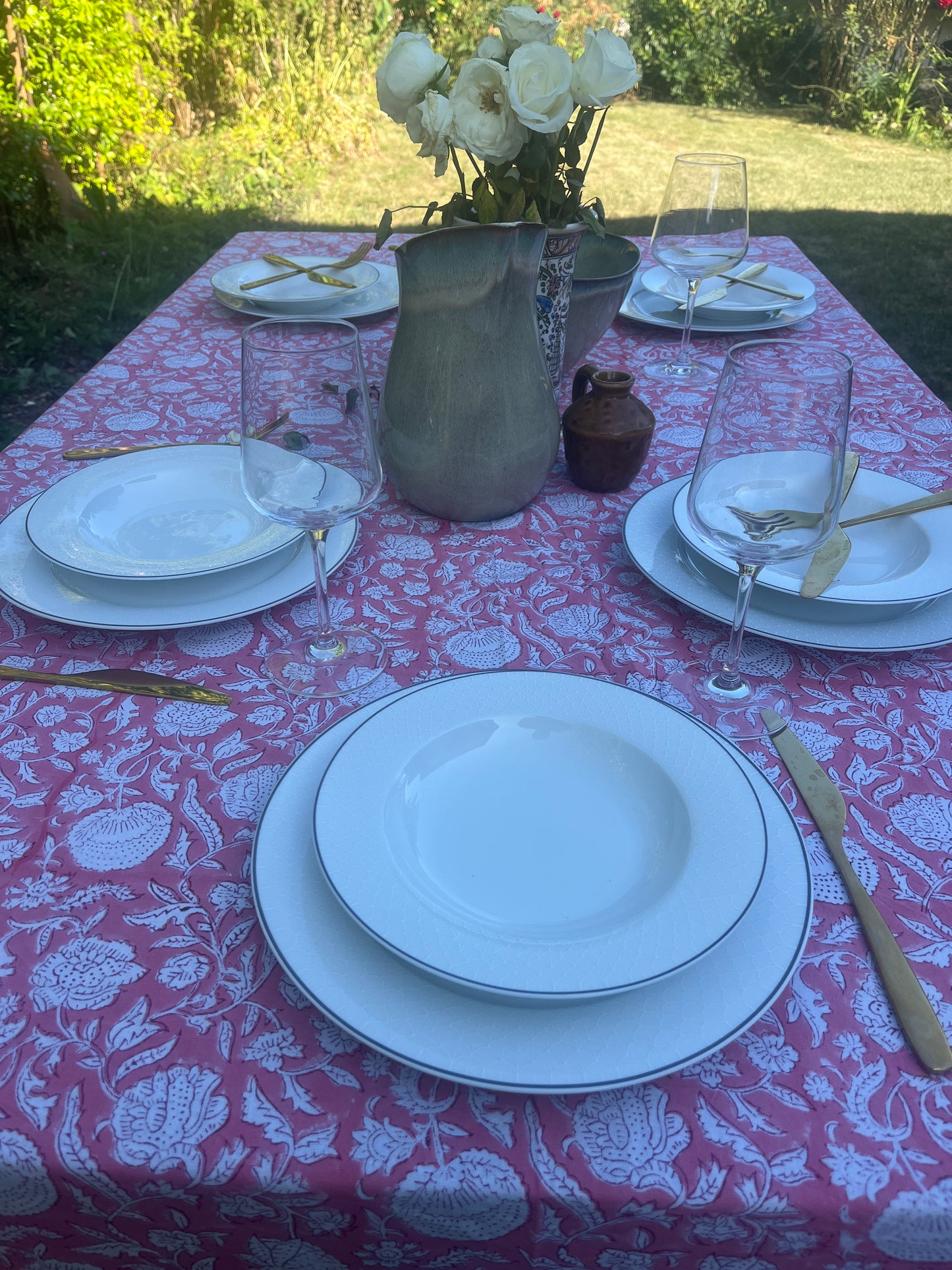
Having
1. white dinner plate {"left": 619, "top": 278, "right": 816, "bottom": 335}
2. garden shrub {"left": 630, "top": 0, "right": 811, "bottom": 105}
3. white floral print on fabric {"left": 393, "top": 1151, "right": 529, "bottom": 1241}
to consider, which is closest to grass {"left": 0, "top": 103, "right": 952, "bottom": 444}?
garden shrub {"left": 630, "top": 0, "right": 811, "bottom": 105}

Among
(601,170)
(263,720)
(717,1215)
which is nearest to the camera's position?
(717,1215)

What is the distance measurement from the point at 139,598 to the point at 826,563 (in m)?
0.58

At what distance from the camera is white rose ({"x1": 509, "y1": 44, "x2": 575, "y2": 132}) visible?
2.75ft

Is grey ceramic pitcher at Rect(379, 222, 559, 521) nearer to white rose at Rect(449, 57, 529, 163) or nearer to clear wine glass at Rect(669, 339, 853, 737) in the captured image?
white rose at Rect(449, 57, 529, 163)

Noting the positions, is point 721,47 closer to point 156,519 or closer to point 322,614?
point 156,519

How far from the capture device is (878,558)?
0.85 metres

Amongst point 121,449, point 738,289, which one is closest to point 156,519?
point 121,449

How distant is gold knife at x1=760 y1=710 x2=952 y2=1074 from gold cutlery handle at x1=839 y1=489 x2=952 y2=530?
26cm

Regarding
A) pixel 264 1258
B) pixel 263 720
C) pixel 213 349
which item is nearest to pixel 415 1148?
pixel 264 1258

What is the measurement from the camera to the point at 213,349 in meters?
1.38

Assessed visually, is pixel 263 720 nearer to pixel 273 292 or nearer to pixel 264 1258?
pixel 264 1258

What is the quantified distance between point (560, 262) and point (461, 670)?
1.64ft

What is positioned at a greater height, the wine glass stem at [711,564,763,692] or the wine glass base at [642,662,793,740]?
the wine glass stem at [711,564,763,692]

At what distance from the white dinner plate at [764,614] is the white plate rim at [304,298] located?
2.42 ft
